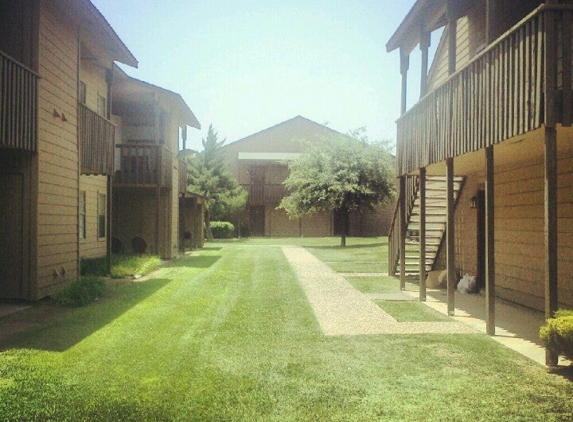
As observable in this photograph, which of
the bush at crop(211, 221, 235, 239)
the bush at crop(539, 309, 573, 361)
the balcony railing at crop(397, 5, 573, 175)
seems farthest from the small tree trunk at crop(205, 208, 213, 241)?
the bush at crop(539, 309, 573, 361)

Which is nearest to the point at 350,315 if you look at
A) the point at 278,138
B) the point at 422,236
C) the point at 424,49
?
the point at 422,236

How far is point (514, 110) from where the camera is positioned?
7.01 metres

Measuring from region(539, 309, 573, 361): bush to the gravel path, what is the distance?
2171mm

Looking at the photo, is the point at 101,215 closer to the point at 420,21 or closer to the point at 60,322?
the point at 60,322

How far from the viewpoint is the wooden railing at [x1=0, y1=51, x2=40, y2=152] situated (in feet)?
29.7

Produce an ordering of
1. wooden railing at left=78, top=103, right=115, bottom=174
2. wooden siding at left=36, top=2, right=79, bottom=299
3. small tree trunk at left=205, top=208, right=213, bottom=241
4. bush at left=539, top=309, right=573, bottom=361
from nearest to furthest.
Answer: bush at left=539, top=309, right=573, bottom=361, wooden siding at left=36, top=2, right=79, bottom=299, wooden railing at left=78, top=103, right=115, bottom=174, small tree trunk at left=205, top=208, right=213, bottom=241

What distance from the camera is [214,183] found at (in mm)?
42656

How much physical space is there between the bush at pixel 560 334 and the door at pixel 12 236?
912 cm

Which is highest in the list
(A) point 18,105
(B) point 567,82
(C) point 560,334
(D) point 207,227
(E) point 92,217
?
(A) point 18,105

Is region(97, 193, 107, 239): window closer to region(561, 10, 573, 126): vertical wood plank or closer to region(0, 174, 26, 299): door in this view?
region(0, 174, 26, 299): door

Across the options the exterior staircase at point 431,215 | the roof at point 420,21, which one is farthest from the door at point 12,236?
the exterior staircase at point 431,215

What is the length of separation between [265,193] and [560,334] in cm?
3870

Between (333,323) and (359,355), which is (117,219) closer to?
(333,323)

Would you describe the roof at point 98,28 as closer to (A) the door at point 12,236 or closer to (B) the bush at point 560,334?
(A) the door at point 12,236
